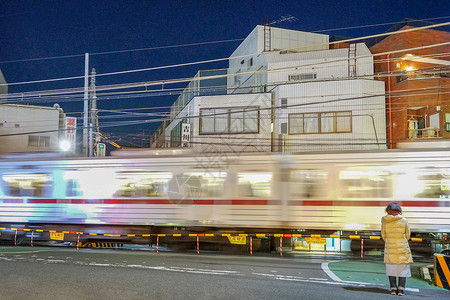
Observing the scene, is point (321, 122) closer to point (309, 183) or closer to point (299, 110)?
point (299, 110)

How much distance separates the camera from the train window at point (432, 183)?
44.4ft

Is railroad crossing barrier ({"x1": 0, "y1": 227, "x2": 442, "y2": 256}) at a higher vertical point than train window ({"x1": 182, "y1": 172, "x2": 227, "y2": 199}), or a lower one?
lower

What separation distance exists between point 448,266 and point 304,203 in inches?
243

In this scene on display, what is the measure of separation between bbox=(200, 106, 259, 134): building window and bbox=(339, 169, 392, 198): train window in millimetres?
13615

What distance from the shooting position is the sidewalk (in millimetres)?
9312

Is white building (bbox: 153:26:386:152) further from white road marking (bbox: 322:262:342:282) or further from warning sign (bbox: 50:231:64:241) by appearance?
white road marking (bbox: 322:262:342:282)

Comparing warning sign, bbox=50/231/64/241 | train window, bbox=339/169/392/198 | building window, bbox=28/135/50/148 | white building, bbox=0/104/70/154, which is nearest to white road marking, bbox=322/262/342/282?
train window, bbox=339/169/392/198

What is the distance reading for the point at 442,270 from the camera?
866 centimetres

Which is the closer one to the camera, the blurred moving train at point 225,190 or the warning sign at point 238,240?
the blurred moving train at point 225,190

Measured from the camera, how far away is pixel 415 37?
28.1 m

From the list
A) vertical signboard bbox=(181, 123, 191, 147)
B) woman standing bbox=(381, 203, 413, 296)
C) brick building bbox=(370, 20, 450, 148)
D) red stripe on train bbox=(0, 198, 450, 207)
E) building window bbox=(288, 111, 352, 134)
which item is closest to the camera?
woman standing bbox=(381, 203, 413, 296)

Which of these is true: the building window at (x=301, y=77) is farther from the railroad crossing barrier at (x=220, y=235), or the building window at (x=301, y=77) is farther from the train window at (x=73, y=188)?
the train window at (x=73, y=188)

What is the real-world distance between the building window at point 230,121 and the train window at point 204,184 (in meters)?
12.7

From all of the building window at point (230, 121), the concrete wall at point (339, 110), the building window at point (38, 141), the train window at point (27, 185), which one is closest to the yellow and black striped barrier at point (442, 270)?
the train window at point (27, 185)
